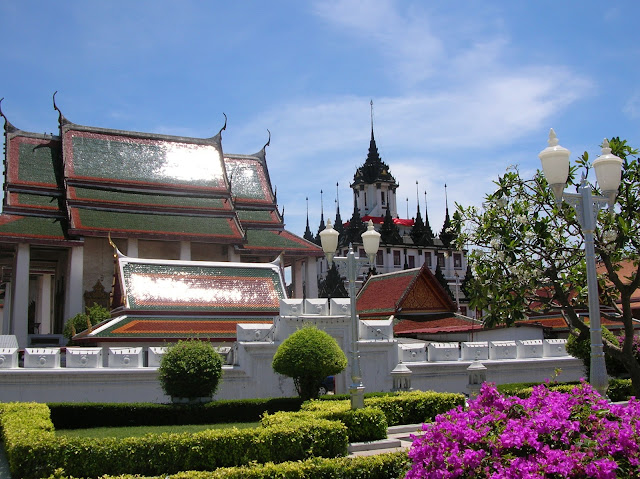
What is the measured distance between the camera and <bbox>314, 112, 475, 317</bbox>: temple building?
67.8m

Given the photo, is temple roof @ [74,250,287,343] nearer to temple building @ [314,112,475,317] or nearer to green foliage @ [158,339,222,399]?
green foliage @ [158,339,222,399]

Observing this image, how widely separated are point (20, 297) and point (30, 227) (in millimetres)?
3311

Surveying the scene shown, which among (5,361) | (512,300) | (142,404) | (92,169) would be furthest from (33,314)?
(512,300)

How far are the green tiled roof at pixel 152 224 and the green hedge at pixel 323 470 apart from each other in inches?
929

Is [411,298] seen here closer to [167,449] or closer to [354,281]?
[354,281]

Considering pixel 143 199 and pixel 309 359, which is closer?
pixel 309 359

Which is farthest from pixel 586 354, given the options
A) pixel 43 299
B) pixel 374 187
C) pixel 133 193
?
pixel 374 187

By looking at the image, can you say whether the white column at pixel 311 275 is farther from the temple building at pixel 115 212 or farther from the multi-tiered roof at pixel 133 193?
the multi-tiered roof at pixel 133 193

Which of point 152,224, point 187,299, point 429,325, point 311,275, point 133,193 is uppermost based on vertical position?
point 133,193

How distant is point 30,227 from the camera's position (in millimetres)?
30234

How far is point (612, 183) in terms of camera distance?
902 cm

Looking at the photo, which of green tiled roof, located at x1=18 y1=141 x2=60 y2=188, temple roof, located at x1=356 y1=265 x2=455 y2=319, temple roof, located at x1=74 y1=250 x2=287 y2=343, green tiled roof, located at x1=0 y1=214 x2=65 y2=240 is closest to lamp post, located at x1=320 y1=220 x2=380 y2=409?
temple roof, located at x1=74 y1=250 x2=287 y2=343

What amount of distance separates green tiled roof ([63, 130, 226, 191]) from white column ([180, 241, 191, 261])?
406 cm

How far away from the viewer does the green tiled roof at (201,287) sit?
75.4 ft
